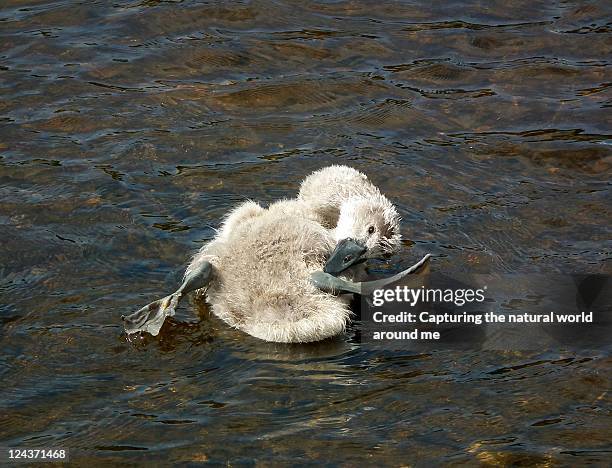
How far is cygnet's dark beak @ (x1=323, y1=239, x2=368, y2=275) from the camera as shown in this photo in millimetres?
5793

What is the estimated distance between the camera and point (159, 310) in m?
5.60

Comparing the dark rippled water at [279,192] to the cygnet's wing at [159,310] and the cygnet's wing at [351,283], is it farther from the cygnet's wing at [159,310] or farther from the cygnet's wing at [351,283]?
the cygnet's wing at [351,283]

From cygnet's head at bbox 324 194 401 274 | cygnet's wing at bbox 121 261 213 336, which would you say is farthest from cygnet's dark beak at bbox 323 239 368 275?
cygnet's wing at bbox 121 261 213 336

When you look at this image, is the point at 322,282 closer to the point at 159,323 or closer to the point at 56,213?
the point at 159,323

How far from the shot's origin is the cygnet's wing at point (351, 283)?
18.5ft

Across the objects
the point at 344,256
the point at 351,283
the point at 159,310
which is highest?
the point at 344,256

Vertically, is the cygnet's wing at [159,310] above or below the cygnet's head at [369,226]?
below

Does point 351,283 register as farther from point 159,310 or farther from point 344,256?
point 159,310

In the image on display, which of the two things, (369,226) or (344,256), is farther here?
(369,226)

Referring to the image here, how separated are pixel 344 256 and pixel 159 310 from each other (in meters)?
1.05

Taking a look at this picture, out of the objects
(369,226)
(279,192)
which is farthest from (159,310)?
(279,192)

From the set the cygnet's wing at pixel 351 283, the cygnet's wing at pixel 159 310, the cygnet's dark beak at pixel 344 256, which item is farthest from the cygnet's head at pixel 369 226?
the cygnet's wing at pixel 159 310

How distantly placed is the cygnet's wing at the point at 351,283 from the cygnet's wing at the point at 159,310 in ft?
2.03

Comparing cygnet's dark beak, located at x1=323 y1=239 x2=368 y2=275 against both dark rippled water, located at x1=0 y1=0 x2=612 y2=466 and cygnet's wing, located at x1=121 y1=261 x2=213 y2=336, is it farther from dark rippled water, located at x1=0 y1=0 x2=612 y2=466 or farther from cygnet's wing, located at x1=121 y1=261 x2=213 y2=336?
cygnet's wing, located at x1=121 y1=261 x2=213 y2=336
